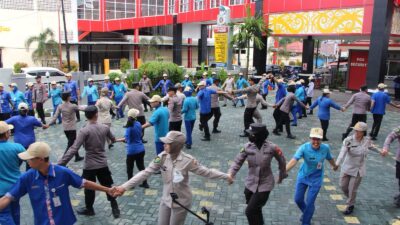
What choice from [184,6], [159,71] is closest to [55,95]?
[159,71]

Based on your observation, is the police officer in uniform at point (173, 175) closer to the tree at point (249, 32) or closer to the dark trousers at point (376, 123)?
the dark trousers at point (376, 123)

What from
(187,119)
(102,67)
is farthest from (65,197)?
(102,67)

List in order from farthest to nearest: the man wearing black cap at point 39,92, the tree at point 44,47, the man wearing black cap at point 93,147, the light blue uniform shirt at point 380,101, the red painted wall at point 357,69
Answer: the tree at point 44,47 → the red painted wall at point 357,69 → the man wearing black cap at point 39,92 → the light blue uniform shirt at point 380,101 → the man wearing black cap at point 93,147

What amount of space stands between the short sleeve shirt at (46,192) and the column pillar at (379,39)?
A: 16.5 metres

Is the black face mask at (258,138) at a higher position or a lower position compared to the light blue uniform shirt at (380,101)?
higher

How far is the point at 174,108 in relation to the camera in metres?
8.77

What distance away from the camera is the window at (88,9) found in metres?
35.8

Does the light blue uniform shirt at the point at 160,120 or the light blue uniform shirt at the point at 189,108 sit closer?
the light blue uniform shirt at the point at 160,120

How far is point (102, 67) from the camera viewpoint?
124 ft

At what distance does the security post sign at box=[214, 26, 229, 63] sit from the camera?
66.1 ft

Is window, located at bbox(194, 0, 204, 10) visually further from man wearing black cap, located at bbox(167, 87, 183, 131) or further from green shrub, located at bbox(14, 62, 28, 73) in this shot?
man wearing black cap, located at bbox(167, 87, 183, 131)

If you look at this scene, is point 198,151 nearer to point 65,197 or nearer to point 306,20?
point 65,197

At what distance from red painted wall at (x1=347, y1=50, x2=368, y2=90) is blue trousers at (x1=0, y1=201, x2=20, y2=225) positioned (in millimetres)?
21563

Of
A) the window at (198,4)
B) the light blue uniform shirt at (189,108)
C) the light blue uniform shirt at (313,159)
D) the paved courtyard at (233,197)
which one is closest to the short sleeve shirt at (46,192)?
the paved courtyard at (233,197)
